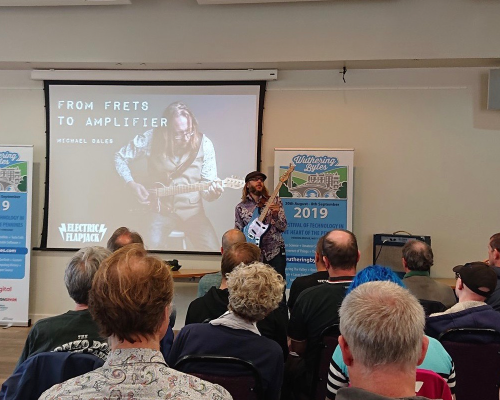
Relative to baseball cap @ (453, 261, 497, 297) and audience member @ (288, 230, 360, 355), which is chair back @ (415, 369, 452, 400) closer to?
audience member @ (288, 230, 360, 355)

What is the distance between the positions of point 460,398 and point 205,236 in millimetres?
3628

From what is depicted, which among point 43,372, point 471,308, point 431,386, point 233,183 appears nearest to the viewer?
point 431,386

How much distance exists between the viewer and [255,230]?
14.0 ft

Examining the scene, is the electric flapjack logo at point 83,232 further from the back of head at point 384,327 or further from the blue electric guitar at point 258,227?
the back of head at point 384,327

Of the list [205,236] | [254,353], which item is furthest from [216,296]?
[205,236]

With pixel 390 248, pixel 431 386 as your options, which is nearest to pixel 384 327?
pixel 431 386

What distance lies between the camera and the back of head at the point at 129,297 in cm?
116

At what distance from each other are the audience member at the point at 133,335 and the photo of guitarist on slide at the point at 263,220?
3.02 m

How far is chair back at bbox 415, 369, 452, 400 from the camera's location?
1.36 metres

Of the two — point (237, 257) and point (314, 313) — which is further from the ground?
point (237, 257)

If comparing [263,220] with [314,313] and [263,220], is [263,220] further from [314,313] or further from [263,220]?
[314,313]

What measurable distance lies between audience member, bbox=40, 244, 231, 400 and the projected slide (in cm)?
417

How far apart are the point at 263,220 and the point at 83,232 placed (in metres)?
2.42

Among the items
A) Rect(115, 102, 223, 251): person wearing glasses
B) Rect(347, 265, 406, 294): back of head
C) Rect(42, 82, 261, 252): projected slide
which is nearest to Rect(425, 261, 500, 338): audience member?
Rect(347, 265, 406, 294): back of head
